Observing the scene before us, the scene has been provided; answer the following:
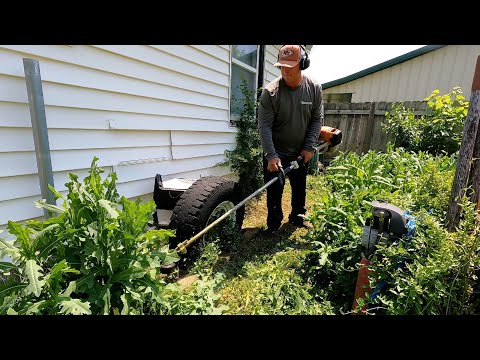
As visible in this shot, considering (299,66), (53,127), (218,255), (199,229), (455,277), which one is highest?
(299,66)

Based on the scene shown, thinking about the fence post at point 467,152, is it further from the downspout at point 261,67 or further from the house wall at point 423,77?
the house wall at point 423,77

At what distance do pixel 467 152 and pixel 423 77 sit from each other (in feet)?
26.2

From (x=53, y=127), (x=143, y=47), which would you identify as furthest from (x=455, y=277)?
(x=143, y=47)

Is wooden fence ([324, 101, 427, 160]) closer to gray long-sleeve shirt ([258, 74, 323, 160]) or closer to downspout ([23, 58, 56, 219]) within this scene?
gray long-sleeve shirt ([258, 74, 323, 160])

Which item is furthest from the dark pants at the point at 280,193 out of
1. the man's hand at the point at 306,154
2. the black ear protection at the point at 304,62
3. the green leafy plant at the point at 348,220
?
the black ear protection at the point at 304,62

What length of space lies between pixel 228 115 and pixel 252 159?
84cm

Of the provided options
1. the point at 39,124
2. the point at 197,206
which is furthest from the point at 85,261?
the point at 39,124

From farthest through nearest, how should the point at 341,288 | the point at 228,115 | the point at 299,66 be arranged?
the point at 228,115
the point at 299,66
the point at 341,288

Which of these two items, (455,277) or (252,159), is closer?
(455,277)

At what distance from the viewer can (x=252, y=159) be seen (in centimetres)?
448

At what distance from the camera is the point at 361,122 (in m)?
6.96

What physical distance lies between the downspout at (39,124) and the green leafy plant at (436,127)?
17.9 feet

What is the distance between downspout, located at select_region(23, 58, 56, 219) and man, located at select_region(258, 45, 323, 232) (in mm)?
1947

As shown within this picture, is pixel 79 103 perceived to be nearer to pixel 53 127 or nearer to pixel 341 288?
pixel 53 127
